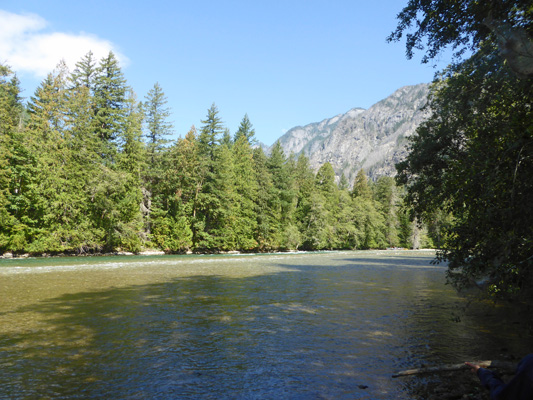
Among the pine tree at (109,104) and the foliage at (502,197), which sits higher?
the pine tree at (109,104)

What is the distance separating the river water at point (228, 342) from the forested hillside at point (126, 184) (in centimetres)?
2635

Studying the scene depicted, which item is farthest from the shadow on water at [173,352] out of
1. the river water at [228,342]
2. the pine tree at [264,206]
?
the pine tree at [264,206]

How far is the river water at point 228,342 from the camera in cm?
596

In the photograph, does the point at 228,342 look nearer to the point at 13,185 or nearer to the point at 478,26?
→ the point at 478,26

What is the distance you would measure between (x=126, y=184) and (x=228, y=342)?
138ft

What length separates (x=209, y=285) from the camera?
60.1 feet

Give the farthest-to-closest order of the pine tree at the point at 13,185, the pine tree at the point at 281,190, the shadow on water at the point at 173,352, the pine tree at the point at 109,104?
the pine tree at the point at 281,190, the pine tree at the point at 109,104, the pine tree at the point at 13,185, the shadow on water at the point at 173,352

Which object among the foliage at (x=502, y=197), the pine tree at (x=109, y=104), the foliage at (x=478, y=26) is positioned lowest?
the foliage at (x=502, y=197)

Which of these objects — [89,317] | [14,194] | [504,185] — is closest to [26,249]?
[14,194]

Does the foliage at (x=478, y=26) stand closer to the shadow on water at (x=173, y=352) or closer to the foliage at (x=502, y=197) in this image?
the foliage at (x=502, y=197)

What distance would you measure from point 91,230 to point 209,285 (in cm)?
2937

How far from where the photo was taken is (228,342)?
8539 mm

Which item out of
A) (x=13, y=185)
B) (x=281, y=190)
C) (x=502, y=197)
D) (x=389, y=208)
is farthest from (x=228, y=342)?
(x=389, y=208)

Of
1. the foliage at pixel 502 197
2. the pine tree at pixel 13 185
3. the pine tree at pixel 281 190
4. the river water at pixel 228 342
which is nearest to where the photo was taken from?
the river water at pixel 228 342
